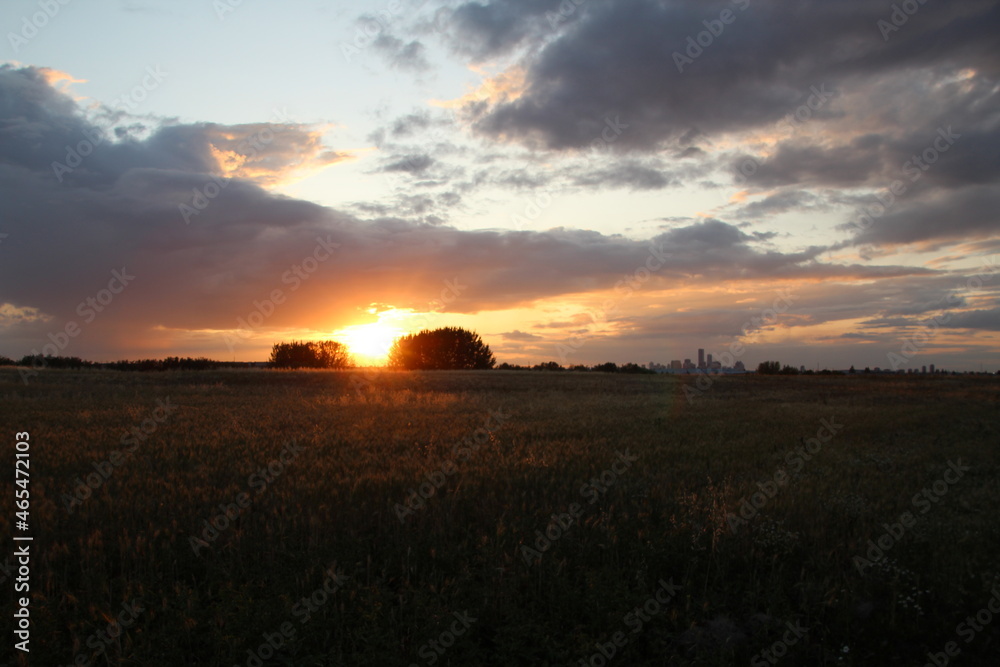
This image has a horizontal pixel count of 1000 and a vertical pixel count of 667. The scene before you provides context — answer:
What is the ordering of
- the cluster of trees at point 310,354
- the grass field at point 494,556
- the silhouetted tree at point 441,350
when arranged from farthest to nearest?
the silhouetted tree at point 441,350 < the cluster of trees at point 310,354 < the grass field at point 494,556

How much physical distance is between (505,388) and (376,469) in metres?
28.6

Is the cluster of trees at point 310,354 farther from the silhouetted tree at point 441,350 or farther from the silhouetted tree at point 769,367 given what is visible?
the silhouetted tree at point 769,367

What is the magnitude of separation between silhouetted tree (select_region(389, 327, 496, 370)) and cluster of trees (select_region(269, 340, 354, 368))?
14032 millimetres

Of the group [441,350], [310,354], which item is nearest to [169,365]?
[310,354]

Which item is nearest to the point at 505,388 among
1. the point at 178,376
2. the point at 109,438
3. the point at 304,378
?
the point at 304,378

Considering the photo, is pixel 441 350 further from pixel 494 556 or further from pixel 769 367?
pixel 494 556

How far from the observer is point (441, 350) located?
91812mm

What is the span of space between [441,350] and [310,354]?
78.2ft

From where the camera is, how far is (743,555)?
647 cm

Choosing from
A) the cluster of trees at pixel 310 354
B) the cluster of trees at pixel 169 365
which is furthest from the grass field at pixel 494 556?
the cluster of trees at pixel 310 354

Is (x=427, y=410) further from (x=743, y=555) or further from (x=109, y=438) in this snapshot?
(x=743, y=555)

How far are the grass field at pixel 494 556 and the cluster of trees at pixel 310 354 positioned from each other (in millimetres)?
60355

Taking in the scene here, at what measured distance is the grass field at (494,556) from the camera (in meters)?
4.90

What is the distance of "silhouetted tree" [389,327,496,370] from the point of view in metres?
89.6
